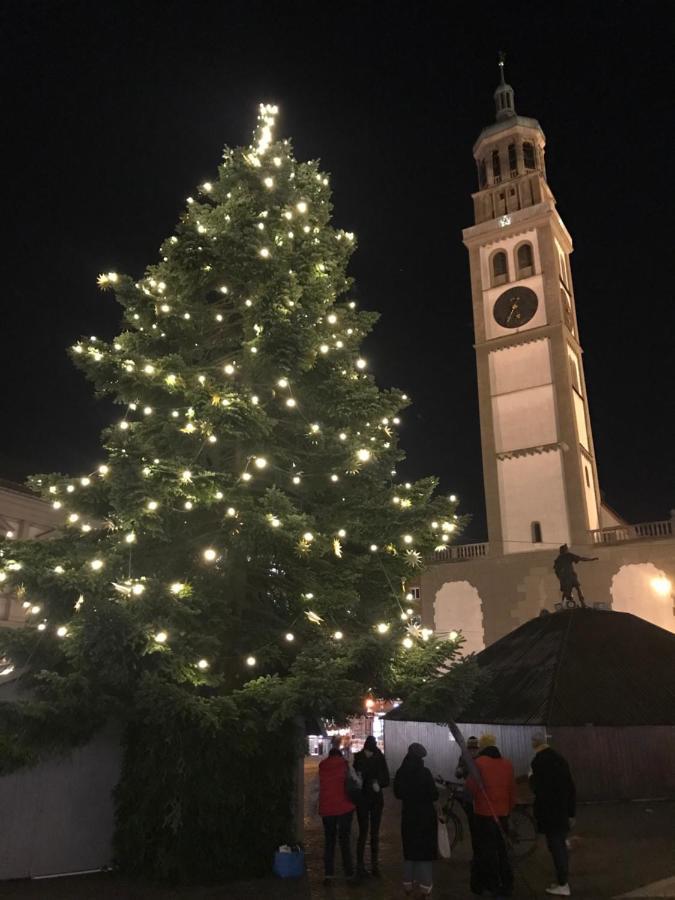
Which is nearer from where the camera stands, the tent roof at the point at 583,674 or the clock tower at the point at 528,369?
the tent roof at the point at 583,674

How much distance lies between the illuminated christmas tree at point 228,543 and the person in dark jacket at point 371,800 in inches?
34.9

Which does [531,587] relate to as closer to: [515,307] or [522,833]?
[515,307]

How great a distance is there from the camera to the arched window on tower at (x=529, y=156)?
39.2 meters

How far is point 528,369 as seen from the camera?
33.2m

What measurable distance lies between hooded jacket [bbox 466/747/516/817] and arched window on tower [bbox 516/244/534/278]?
31.5 m

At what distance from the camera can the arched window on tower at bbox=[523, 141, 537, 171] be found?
3925cm

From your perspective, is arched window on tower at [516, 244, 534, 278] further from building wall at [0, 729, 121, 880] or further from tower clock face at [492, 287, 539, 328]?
building wall at [0, 729, 121, 880]

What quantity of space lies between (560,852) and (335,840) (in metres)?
2.66

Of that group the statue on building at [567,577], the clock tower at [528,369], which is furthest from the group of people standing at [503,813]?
the clock tower at [528,369]

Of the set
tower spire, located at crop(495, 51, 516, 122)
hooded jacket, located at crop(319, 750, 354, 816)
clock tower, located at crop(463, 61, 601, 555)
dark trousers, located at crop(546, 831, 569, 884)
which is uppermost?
tower spire, located at crop(495, 51, 516, 122)

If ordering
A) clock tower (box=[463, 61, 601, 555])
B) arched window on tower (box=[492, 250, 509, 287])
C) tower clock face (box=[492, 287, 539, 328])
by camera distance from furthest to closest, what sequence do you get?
arched window on tower (box=[492, 250, 509, 287]) < tower clock face (box=[492, 287, 539, 328]) < clock tower (box=[463, 61, 601, 555])

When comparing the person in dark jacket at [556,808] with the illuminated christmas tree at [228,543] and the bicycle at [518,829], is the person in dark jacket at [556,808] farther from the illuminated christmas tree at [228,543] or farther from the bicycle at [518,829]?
the illuminated christmas tree at [228,543]

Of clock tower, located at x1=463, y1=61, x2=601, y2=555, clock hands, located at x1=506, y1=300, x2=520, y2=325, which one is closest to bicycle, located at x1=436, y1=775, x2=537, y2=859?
clock tower, located at x1=463, y1=61, x2=601, y2=555

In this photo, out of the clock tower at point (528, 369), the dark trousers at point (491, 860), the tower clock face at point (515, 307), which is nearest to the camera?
the dark trousers at point (491, 860)
